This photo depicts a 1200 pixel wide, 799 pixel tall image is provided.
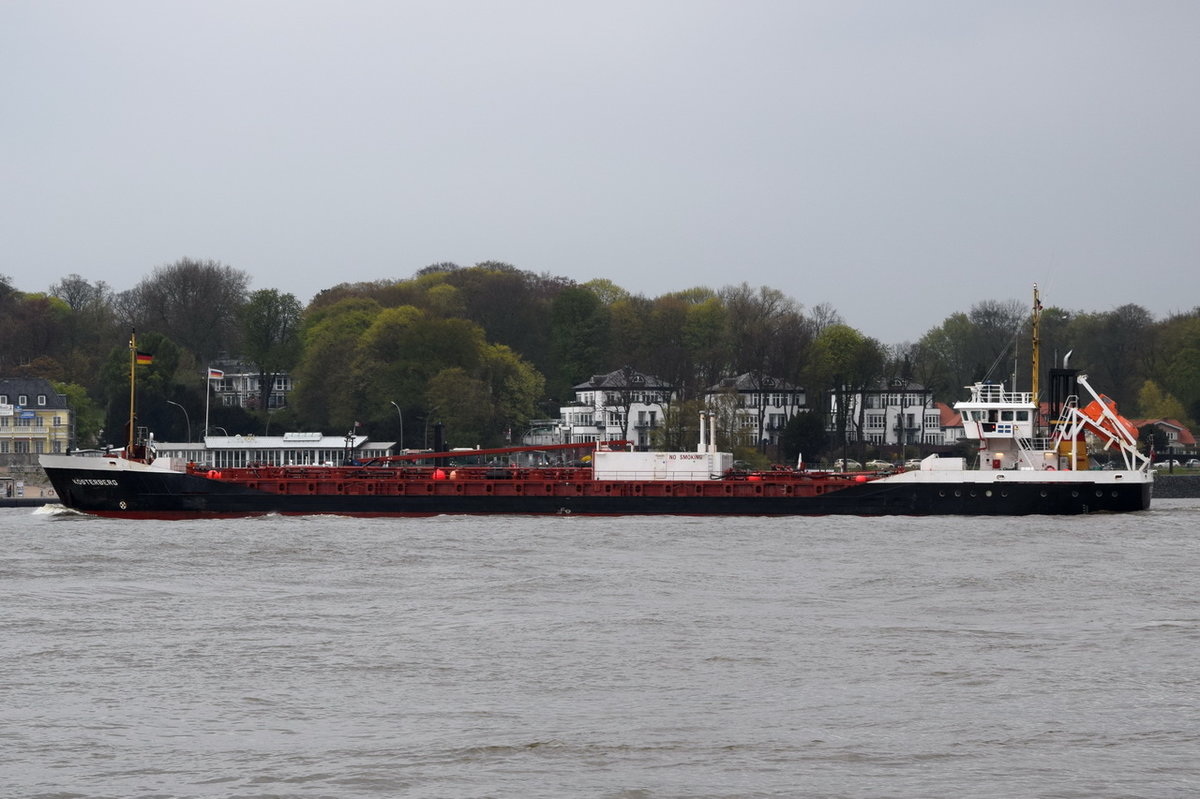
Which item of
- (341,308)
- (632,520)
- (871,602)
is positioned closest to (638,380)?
(341,308)

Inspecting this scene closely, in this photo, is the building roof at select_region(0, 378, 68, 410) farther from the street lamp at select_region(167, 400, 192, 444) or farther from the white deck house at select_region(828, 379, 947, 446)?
the white deck house at select_region(828, 379, 947, 446)

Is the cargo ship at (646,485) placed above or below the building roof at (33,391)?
below

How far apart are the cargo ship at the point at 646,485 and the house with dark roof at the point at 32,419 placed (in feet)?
194

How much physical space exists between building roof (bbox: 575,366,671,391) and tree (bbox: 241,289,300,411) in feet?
82.4

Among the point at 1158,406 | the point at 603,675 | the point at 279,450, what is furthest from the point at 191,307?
the point at 603,675

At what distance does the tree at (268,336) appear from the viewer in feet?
428

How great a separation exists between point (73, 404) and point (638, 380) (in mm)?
42856

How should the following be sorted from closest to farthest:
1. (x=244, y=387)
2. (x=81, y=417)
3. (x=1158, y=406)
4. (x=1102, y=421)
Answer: (x=1102, y=421), (x=81, y=417), (x=1158, y=406), (x=244, y=387)

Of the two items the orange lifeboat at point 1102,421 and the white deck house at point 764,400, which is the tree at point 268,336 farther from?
the orange lifeboat at point 1102,421

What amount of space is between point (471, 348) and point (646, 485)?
6023 cm

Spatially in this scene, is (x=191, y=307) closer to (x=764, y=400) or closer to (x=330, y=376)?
(x=330, y=376)

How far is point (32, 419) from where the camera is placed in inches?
4478

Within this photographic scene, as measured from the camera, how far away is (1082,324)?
136 metres

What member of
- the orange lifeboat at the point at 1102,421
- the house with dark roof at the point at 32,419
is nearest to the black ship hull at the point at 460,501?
the orange lifeboat at the point at 1102,421
